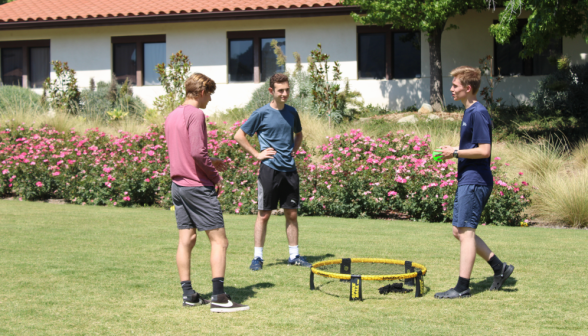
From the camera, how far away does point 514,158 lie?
40.4 feet

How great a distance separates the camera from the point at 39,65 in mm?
24328

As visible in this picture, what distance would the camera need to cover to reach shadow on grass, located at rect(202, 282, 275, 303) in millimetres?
5031

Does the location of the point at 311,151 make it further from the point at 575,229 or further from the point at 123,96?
the point at 123,96

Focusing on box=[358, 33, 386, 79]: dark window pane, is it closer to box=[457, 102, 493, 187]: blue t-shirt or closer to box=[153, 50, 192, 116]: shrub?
box=[153, 50, 192, 116]: shrub

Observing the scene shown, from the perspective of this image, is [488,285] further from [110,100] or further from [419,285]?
[110,100]

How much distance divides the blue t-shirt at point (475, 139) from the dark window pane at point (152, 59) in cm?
1966

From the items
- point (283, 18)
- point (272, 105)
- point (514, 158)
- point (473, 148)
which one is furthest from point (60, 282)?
point (283, 18)

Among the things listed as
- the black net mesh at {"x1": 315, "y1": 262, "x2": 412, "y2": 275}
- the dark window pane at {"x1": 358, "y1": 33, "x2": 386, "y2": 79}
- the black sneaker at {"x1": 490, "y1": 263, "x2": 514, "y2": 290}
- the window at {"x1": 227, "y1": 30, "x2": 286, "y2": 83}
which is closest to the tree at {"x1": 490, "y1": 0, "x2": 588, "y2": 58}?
the dark window pane at {"x1": 358, "y1": 33, "x2": 386, "y2": 79}

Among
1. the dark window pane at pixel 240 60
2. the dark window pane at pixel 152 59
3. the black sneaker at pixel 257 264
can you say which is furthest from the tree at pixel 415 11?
the black sneaker at pixel 257 264

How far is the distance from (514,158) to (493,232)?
3726mm

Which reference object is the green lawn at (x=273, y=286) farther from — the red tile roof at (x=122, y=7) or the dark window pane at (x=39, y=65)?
the dark window pane at (x=39, y=65)

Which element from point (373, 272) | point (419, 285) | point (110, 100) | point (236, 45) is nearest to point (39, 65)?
point (110, 100)

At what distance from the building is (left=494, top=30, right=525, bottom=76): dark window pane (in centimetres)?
4

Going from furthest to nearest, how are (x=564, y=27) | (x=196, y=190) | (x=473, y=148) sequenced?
(x=564, y=27)
(x=473, y=148)
(x=196, y=190)
